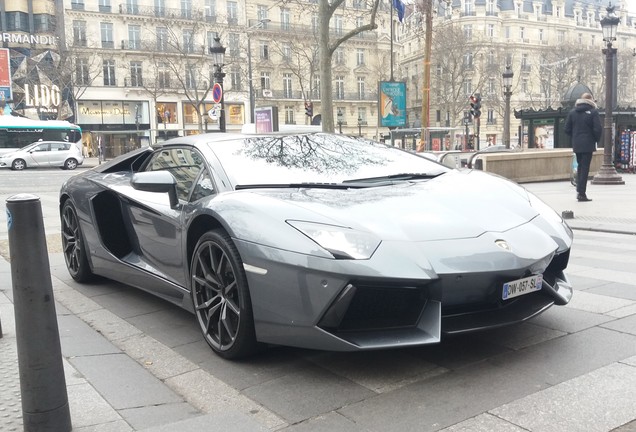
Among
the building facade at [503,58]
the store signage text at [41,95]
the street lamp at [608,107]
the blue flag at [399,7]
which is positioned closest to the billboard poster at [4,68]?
the store signage text at [41,95]

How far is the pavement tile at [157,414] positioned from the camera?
263cm

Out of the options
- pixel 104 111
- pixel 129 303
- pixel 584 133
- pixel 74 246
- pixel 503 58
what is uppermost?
pixel 503 58

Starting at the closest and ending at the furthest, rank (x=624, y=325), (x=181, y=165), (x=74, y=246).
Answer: (x=624, y=325), (x=181, y=165), (x=74, y=246)

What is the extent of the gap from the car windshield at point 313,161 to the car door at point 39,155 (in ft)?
107

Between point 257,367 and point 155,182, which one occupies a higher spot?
point 155,182

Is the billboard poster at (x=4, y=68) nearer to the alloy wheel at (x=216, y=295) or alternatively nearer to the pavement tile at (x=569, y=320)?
the alloy wheel at (x=216, y=295)

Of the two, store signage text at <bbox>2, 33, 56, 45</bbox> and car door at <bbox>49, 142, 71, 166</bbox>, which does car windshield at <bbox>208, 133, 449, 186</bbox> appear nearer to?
car door at <bbox>49, 142, 71, 166</bbox>

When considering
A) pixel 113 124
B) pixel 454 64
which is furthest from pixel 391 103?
pixel 113 124

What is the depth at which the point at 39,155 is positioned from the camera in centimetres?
3325

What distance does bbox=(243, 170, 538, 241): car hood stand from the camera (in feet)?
9.91

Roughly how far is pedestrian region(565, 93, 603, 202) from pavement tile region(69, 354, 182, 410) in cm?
977

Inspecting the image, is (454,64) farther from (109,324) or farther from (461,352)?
(461,352)

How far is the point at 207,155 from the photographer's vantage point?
3.96 metres

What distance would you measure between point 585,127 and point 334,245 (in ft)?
31.9
